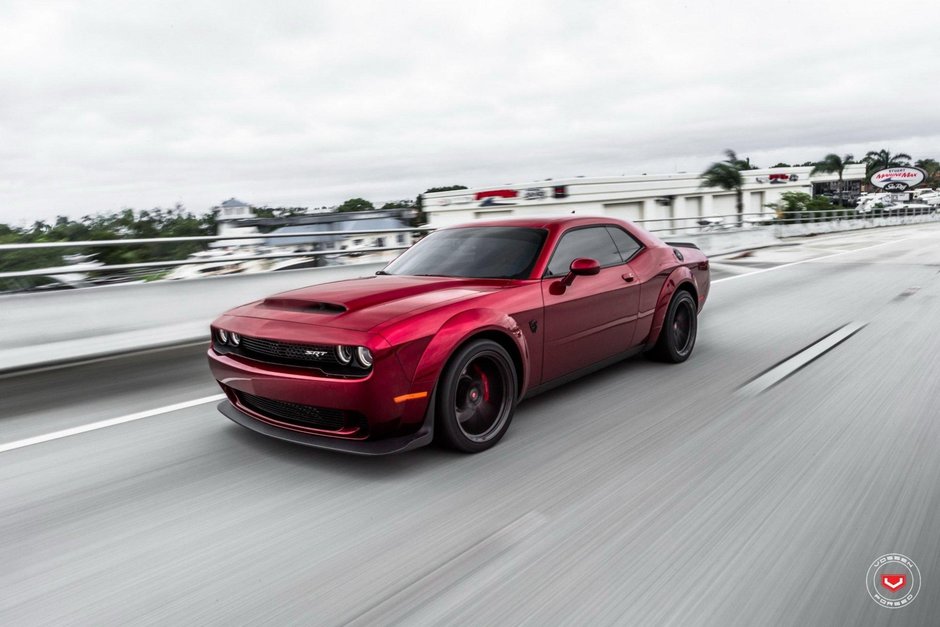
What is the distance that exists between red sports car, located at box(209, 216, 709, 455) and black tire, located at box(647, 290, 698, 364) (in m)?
0.40

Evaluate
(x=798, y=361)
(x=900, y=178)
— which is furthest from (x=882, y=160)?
(x=798, y=361)

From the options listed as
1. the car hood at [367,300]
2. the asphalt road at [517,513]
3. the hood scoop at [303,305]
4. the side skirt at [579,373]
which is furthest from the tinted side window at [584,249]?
the hood scoop at [303,305]

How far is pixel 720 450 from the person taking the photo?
391cm

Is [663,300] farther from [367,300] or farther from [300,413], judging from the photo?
[300,413]

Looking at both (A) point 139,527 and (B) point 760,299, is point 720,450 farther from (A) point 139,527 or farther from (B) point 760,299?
(B) point 760,299

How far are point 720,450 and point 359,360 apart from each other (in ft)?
6.88

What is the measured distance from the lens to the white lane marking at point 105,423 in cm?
441

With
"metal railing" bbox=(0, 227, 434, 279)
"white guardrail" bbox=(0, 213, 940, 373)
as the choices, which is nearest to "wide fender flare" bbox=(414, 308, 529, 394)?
"metal railing" bbox=(0, 227, 434, 279)

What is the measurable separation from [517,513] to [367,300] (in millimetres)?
1515

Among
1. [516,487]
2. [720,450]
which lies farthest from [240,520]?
[720,450]

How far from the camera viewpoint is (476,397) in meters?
4.03

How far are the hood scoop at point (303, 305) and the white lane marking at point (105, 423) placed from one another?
1410 millimetres

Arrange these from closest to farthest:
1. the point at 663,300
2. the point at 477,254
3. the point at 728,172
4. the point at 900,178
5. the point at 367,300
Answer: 1. the point at 367,300
2. the point at 477,254
3. the point at 663,300
4. the point at 728,172
5. the point at 900,178

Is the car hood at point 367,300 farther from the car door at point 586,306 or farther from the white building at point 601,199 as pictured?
the white building at point 601,199
